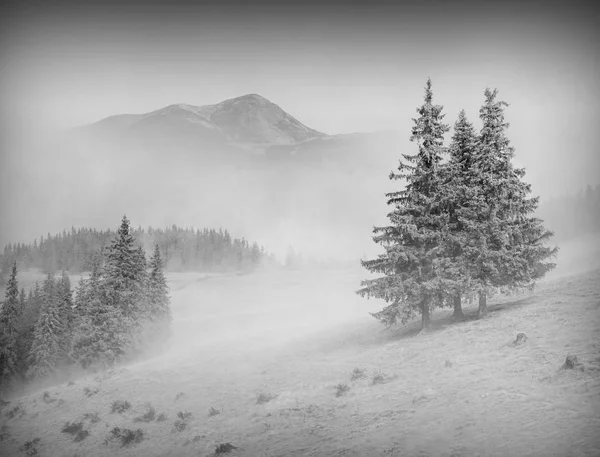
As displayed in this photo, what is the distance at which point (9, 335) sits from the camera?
5653cm

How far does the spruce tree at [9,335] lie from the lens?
5603 centimetres

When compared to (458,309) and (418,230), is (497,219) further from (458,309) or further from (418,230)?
(458,309)

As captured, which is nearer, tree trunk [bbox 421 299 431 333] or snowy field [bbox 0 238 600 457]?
snowy field [bbox 0 238 600 457]

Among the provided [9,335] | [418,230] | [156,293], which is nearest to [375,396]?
[418,230]

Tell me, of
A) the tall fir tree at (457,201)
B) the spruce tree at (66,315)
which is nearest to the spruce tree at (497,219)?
the tall fir tree at (457,201)

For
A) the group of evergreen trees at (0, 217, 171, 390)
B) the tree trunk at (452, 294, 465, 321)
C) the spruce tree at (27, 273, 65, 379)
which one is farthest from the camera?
the spruce tree at (27, 273, 65, 379)

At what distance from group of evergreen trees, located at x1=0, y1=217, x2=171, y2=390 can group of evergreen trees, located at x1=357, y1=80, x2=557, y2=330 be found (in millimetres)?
29499

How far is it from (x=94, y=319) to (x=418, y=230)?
118 feet

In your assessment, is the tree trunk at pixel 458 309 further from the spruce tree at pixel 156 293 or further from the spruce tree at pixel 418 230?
the spruce tree at pixel 156 293

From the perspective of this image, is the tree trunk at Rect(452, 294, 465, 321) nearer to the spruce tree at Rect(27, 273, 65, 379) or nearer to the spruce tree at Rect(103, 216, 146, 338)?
the spruce tree at Rect(103, 216, 146, 338)

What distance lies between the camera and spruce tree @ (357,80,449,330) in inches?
1099

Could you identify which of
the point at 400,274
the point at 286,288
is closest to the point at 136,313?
the point at 400,274

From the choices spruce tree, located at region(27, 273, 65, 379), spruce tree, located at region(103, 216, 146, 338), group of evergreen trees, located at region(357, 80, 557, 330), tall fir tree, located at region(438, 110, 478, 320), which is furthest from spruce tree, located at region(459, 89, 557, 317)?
spruce tree, located at region(27, 273, 65, 379)

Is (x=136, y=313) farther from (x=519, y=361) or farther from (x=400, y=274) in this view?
(x=519, y=361)
